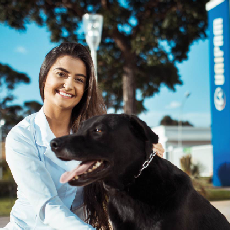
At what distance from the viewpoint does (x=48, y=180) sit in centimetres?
185

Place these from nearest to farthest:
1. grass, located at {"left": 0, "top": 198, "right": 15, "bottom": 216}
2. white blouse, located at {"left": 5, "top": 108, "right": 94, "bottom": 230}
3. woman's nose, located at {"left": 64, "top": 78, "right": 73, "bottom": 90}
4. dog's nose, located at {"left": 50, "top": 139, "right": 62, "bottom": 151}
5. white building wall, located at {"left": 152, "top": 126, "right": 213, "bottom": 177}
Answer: dog's nose, located at {"left": 50, "top": 139, "right": 62, "bottom": 151} → white blouse, located at {"left": 5, "top": 108, "right": 94, "bottom": 230} → woman's nose, located at {"left": 64, "top": 78, "right": 73, "bottom": 90} → grass, located at {"left": 0, "top": 198, "right": 15, "bottom": 216} → white building wall, located at {"left": 152, "top": 126, "right": 213, "bottom": 177}

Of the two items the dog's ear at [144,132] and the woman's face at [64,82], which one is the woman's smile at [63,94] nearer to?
the woman's face at [64,82]

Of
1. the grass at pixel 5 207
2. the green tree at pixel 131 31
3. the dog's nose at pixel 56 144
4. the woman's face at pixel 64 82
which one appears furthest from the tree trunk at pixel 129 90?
the dog's nose at pixel 56 144

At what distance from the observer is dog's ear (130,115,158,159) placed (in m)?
1.71

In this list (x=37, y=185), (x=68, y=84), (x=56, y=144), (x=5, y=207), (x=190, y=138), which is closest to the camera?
(x=56, y=144)

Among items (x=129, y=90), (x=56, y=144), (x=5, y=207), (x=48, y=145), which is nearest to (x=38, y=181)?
(x=48, y=145)

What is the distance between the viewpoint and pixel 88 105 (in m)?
2.40

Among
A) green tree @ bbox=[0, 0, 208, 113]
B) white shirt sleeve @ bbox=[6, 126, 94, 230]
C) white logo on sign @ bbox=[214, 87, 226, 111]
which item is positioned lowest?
white shirt sleeve @ bbox=[6, 126, 94, 230]

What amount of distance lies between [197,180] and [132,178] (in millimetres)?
7157

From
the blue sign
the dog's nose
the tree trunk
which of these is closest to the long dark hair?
the dog's nose

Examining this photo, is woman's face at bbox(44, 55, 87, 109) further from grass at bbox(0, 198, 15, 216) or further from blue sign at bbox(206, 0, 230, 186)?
blue sign at bbox(206, 0, 230, 186)

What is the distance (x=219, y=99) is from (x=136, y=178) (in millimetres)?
7430

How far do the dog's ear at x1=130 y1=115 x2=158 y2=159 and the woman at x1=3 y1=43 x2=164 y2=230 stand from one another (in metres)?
0.26

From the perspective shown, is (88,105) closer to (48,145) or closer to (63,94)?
(63,94)
